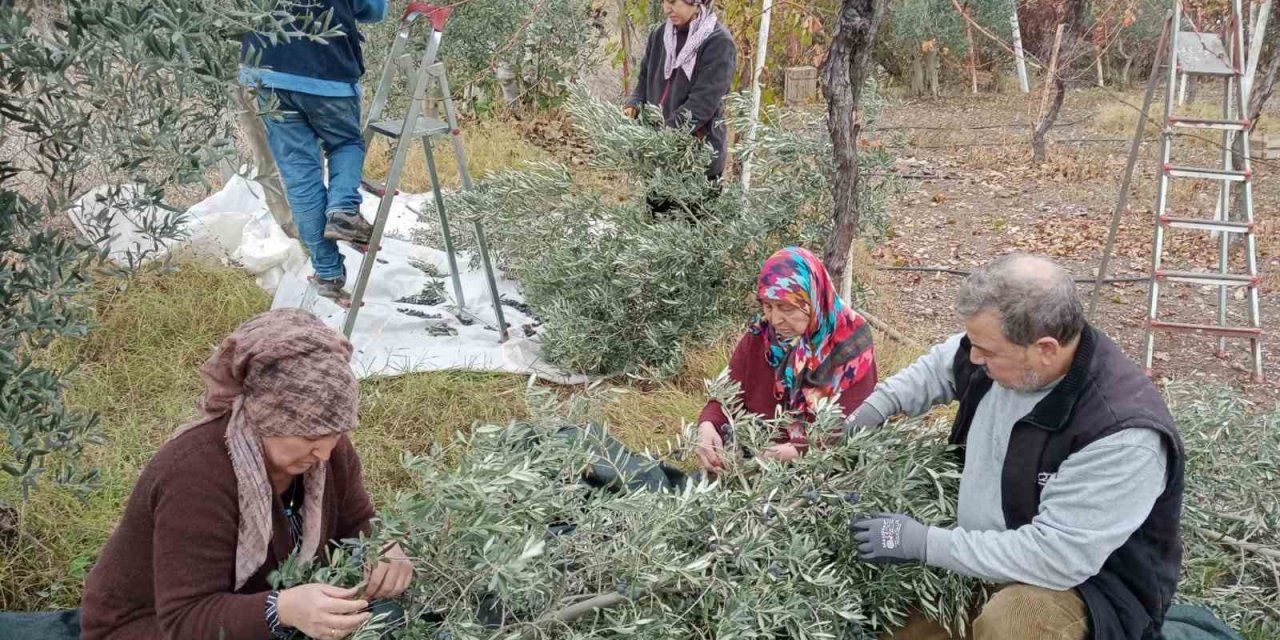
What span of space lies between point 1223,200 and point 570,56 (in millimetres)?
5536

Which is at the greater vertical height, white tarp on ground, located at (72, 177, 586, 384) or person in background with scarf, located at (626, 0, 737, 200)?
person in background with scarf, located at (626, 0, 737, 200)

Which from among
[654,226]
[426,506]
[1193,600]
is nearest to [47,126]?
[426,506]

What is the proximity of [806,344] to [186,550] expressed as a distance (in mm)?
1984

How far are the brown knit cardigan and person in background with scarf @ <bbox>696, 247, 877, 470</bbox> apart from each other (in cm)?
151

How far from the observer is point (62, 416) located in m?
2.19

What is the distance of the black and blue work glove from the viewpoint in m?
2.45

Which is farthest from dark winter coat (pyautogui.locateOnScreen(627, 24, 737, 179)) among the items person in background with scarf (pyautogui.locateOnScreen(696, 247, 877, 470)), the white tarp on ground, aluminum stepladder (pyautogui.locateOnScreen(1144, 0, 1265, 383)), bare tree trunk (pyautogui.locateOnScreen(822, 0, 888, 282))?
aluminum stepladder (pyautogui.locateOnScreen(1144, 0, 1265, 383))

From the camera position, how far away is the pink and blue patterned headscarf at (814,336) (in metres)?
3.25

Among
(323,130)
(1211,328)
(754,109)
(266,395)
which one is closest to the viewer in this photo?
(266,395)

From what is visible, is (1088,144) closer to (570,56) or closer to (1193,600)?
(570,56)

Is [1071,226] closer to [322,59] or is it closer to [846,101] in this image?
[846,101]

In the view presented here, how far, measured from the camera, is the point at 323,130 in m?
4.44

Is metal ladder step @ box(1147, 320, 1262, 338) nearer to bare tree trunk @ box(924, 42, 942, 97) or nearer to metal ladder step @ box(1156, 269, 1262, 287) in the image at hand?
metal ladder step @ box(1156, 269, 1262, 287)

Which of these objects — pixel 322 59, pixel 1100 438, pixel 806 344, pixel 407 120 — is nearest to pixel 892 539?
pixel 1100 438
